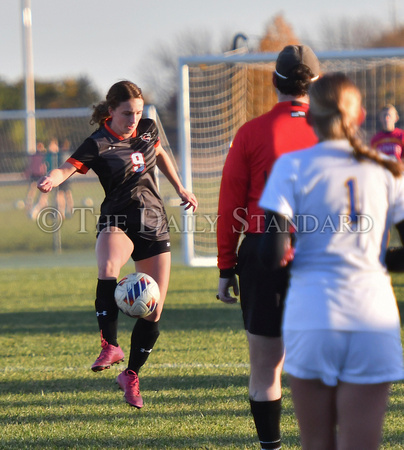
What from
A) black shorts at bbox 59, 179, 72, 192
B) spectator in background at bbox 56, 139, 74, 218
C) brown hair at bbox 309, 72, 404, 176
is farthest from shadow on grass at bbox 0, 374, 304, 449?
black shorts at bbox 59, 179, 72, 192

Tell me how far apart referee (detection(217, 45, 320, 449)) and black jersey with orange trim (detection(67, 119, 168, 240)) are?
1599 mm

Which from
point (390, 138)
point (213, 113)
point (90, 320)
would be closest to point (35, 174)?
point (213, 113)

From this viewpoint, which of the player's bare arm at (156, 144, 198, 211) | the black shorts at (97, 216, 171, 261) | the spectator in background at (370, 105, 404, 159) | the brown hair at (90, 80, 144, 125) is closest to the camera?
the brown hair at (90, 80, 144, 125)

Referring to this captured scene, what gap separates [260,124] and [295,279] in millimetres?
998

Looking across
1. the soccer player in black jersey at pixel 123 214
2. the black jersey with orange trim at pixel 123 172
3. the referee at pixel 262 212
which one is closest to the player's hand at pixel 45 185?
the soccer player in black jersey at pixel 123 214

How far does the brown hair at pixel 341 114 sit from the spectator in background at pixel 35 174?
589 inches

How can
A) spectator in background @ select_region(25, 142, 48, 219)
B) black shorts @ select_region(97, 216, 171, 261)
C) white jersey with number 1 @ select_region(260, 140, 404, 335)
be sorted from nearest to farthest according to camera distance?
white jersey with number 1 @ select_region(260, 140, 404, 335), black shorts @ select_region(97, 216, 171, 261), spectator in background @ select_region(25, 142, 48, 219)

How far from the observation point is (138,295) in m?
4.54

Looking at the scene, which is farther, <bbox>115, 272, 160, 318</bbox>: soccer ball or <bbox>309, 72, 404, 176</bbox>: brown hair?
<bbox>115, 272, 160, 318</bbox>: soccer ball

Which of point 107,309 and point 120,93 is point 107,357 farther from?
point 120,93

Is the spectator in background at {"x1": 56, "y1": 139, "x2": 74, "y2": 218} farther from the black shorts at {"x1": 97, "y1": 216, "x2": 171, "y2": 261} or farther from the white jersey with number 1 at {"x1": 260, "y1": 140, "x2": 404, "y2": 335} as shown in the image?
the white jersey with number 1 at {"x1": 260, "y1": 140, "x2": 404, "y2": 335}

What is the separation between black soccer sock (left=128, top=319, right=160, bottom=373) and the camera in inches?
187

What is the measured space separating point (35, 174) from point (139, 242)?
13552 mm

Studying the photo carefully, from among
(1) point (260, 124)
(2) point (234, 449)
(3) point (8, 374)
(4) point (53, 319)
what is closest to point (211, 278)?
(4) point (53, 319)
